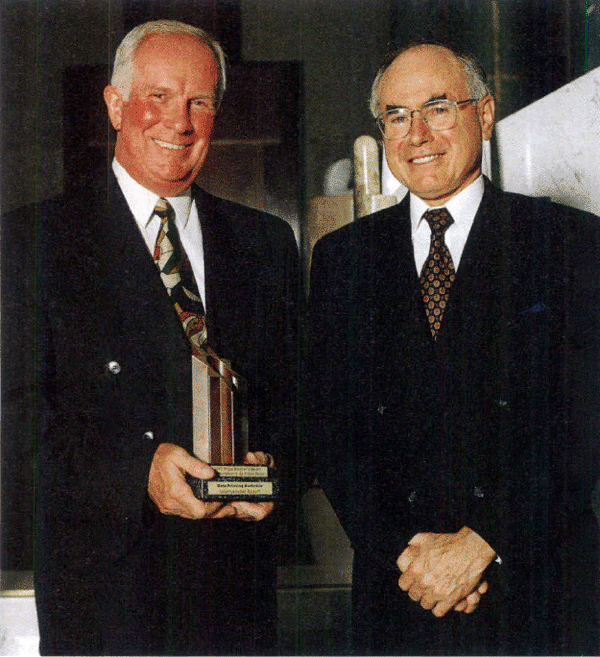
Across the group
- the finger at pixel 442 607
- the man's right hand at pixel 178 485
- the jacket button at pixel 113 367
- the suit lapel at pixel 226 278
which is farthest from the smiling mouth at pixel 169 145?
the finger at pixel 442 607

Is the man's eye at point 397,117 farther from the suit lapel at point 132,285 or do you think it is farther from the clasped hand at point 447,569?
the clasped hand at point 447,569

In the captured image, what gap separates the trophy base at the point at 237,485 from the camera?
179cm

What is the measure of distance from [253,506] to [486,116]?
104 cm

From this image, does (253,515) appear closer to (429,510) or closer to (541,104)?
(429,510)

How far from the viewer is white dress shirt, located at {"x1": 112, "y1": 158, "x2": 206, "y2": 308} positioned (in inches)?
82.0

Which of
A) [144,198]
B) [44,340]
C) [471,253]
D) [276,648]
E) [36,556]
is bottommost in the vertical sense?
[276,648]

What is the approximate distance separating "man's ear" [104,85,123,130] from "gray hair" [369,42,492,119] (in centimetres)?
58

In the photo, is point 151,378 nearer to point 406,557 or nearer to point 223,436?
point 223,436

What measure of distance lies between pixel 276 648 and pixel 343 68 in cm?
135

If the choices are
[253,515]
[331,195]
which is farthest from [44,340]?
[331,195]

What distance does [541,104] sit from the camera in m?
2.27

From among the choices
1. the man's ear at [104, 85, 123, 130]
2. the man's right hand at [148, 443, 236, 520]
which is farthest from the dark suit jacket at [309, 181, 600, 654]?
the man's ear at [104, 85, 123, 130]

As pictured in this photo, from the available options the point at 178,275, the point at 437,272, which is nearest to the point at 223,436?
the point at 178,275

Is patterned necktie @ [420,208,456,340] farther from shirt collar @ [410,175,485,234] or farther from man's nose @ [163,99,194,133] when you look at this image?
man's nose @ [163,99,194,133]
